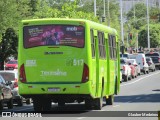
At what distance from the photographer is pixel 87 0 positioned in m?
151

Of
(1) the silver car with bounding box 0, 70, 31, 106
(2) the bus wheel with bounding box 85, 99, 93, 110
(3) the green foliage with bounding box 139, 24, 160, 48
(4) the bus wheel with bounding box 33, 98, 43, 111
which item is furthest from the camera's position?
(3) the green foliage with bounding box 139, 24, 160, 48

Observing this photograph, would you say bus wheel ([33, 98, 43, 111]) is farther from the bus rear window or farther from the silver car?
the silver car

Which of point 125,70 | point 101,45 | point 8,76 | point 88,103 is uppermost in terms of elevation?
point 101,45

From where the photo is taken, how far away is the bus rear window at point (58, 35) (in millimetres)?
23969

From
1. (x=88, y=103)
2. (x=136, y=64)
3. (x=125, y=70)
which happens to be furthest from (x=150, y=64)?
(x=88, y=103)

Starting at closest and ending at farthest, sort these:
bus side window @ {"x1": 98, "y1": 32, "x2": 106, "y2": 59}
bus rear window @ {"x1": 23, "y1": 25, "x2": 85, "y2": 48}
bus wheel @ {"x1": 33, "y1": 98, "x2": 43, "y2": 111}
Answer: bus rear window @ {"x1": 23, "y1": 25, "x2": 85, "y2": 48} → bus wheel @ {"x1": 33, "y1": 98, "x2": 43, "y2": 111} → bus side window @ {"x1": 98, "y1": 32, "x2": 106, "y2": 59}

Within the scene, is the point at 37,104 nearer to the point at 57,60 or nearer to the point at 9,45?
the point at 57,60

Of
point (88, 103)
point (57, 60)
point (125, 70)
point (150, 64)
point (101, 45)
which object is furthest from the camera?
point (150, 64)

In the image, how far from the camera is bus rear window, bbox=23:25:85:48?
24.0 meters

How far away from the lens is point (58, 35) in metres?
24.0

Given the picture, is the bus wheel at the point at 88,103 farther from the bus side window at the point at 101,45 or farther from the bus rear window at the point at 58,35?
the bus rear window at the point at 58,35

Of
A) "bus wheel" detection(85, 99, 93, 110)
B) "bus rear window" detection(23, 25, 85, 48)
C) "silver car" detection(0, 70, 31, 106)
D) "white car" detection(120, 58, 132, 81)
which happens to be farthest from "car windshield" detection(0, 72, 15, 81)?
"white car" detection(120, 58, 132, 81)

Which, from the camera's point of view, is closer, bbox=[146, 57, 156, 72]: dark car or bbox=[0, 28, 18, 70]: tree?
bbox=[0, 28, 18, 70]: tree

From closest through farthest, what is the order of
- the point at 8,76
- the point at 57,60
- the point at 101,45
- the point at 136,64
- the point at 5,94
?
the point at 57,60, the point at 101,45, the point at 5,94, the point at 8,76, the point at 136,64
